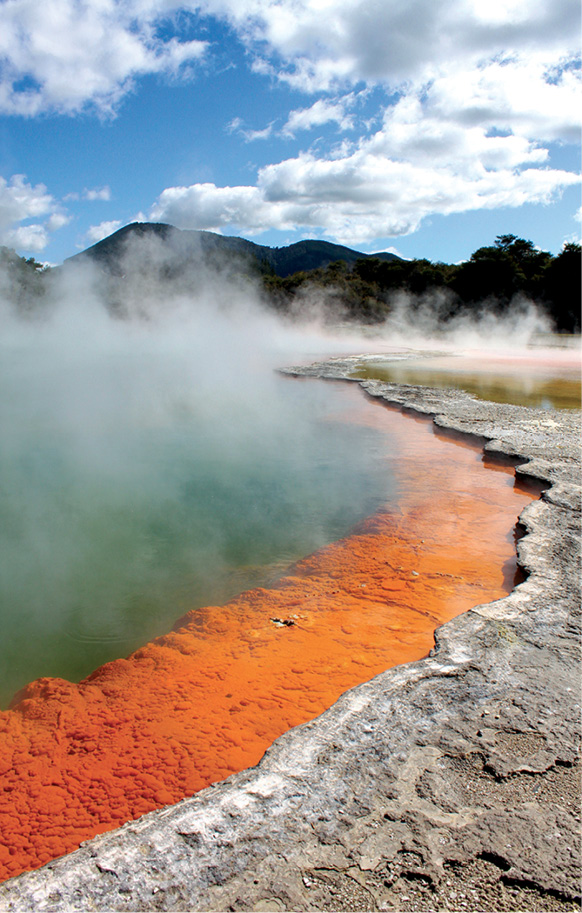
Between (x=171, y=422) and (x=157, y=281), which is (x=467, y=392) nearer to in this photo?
(x=171, y=422)

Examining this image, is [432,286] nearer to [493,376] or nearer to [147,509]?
[493,376]

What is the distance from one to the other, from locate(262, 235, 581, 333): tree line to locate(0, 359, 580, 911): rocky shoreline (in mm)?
25216

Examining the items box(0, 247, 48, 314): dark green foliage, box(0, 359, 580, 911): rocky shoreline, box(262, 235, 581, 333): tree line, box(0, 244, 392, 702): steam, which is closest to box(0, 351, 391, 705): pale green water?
box(0, 244, 392, 702): steam

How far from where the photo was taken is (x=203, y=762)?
72.7 inches

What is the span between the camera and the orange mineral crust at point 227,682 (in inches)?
69.2

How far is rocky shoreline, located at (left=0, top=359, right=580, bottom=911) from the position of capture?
1.18m

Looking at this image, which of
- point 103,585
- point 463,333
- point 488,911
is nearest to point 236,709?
point 488,911

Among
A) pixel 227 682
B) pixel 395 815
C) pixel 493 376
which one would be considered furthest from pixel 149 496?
pixel 493 376

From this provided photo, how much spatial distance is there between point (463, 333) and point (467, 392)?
1727cm

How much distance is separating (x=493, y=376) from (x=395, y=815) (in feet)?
33.6

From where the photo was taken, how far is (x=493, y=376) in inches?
421

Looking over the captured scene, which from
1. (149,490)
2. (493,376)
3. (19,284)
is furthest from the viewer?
(19,284)

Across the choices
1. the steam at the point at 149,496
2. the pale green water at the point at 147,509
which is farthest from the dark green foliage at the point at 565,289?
the pale green water at the point at 147,509

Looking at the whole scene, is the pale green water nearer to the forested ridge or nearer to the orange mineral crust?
the orange mineral crust
